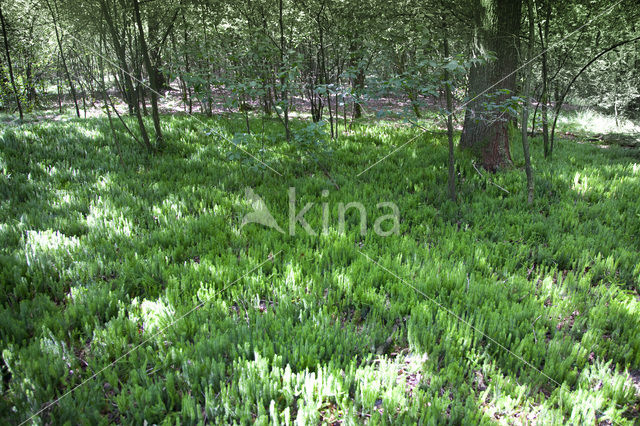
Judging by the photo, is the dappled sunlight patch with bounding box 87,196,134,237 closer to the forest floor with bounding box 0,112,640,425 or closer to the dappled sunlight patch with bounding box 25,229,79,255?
the forest floor with bounding box 0,112,640,425

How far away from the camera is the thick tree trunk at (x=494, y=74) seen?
17.6ft

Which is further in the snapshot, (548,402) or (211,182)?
(211,182)

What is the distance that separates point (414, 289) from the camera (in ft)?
8.89

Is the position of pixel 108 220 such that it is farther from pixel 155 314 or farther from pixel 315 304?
pixel 315 304

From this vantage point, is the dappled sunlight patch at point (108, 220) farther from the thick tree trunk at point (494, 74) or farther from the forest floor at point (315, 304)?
the thick tree trunk at point (494, 74)

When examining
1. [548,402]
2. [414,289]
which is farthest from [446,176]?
[548,402]

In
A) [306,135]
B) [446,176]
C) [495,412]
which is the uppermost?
→ [306,135]

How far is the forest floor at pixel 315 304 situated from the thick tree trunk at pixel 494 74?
1.13m

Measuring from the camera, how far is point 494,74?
5.67 meters

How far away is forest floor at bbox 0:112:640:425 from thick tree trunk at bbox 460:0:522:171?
1131mm

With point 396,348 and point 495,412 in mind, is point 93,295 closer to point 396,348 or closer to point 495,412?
point 396,348

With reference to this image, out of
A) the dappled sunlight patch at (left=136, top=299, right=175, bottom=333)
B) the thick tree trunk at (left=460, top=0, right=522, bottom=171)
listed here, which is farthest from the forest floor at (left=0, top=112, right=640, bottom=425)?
the thick tree trunk at (left=460, top=0, right=522, bottom=171)

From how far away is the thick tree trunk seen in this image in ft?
17.6

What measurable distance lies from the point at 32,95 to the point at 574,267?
30.3 metres
